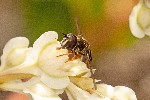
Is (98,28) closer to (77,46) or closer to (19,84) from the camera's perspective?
(77,46)

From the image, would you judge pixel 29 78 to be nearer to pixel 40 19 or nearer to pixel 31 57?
pixel 31 57

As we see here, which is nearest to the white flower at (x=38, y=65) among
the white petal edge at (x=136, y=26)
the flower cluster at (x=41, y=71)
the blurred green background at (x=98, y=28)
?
the flower cluster at (x=41, y=71)

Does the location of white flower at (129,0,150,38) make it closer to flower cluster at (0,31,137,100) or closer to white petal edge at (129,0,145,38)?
white petal edge at (129,0,145,38)

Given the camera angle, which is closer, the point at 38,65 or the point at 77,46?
the point at 38,65

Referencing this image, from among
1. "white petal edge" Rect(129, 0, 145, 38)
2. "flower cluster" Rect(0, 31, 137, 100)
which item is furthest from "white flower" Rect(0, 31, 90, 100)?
"white petal edge" Rect(129, 0, 145, 38)

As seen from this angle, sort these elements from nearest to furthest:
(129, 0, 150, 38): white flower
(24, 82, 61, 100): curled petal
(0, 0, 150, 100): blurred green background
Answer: (24, 82, 61, 100): curled petal < (129, 0, 150, 38): white flower < (0, 0, 150, 100): blurred green background

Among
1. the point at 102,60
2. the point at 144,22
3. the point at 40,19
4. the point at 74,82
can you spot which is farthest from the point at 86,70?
the point at 102,60

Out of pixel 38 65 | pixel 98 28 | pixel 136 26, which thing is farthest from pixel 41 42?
pixel 98 28
